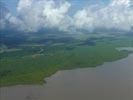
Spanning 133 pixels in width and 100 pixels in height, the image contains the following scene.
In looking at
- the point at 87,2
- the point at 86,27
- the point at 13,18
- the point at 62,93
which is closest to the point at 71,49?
the point at 86,27

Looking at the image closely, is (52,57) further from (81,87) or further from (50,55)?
(81,87)

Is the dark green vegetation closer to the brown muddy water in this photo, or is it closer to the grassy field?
the grassy field

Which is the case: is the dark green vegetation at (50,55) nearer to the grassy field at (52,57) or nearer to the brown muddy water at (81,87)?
the grassy field at (52,57)

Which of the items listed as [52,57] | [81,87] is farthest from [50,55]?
[81,87]

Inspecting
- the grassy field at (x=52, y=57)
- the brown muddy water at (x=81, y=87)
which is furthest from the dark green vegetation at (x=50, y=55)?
the brown muddy water at (x=81, y=87)

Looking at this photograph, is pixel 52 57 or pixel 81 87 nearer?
pixel 81 87

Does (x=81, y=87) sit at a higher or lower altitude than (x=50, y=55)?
lower
